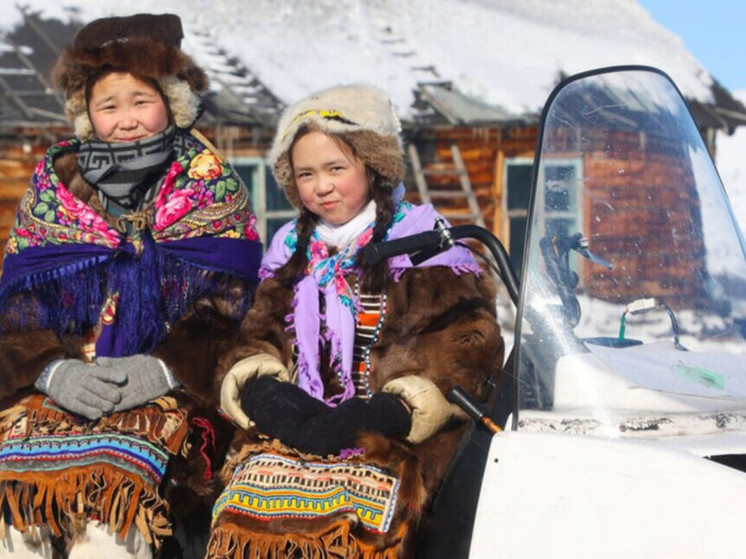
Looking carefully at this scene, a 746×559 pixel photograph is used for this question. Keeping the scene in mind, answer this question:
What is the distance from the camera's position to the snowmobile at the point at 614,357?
2039 mm

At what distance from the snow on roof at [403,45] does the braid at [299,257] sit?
320 inches

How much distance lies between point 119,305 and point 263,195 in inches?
324

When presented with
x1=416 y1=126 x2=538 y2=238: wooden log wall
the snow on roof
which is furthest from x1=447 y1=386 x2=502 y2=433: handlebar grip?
x1=416 y1=126 x2=538 y2=238: wooden log wall

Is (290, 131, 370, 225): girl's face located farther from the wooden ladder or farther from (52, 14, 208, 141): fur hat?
the wooden ladder

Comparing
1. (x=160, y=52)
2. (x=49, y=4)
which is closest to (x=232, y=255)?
(x=160, y=52)

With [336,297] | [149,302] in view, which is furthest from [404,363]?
[149,302]

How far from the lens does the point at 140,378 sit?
10.4 feet

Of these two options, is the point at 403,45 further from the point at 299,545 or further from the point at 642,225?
the point at 299,545

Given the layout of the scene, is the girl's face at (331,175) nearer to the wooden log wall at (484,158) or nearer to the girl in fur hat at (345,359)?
the girl in fur hat at (345,359)

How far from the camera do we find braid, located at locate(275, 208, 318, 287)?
3213mm

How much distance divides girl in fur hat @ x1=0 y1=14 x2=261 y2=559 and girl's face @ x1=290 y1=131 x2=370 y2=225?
15.1 inches

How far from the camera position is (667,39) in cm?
1534

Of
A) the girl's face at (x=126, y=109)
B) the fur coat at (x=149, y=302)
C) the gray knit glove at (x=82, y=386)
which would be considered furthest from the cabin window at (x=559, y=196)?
the girl's face at (x=126, y=109)

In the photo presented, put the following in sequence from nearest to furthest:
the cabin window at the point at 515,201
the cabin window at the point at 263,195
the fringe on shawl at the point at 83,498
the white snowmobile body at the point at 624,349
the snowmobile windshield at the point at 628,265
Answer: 1. the white snowmobile body at the point at 624,349
2. the snowmobile windshield at the point at 628,265
3. the fringe on shawl at the point at 83,498
4. the cabin window at the point at 263,195
5. the cabin window at the point at 515,201
